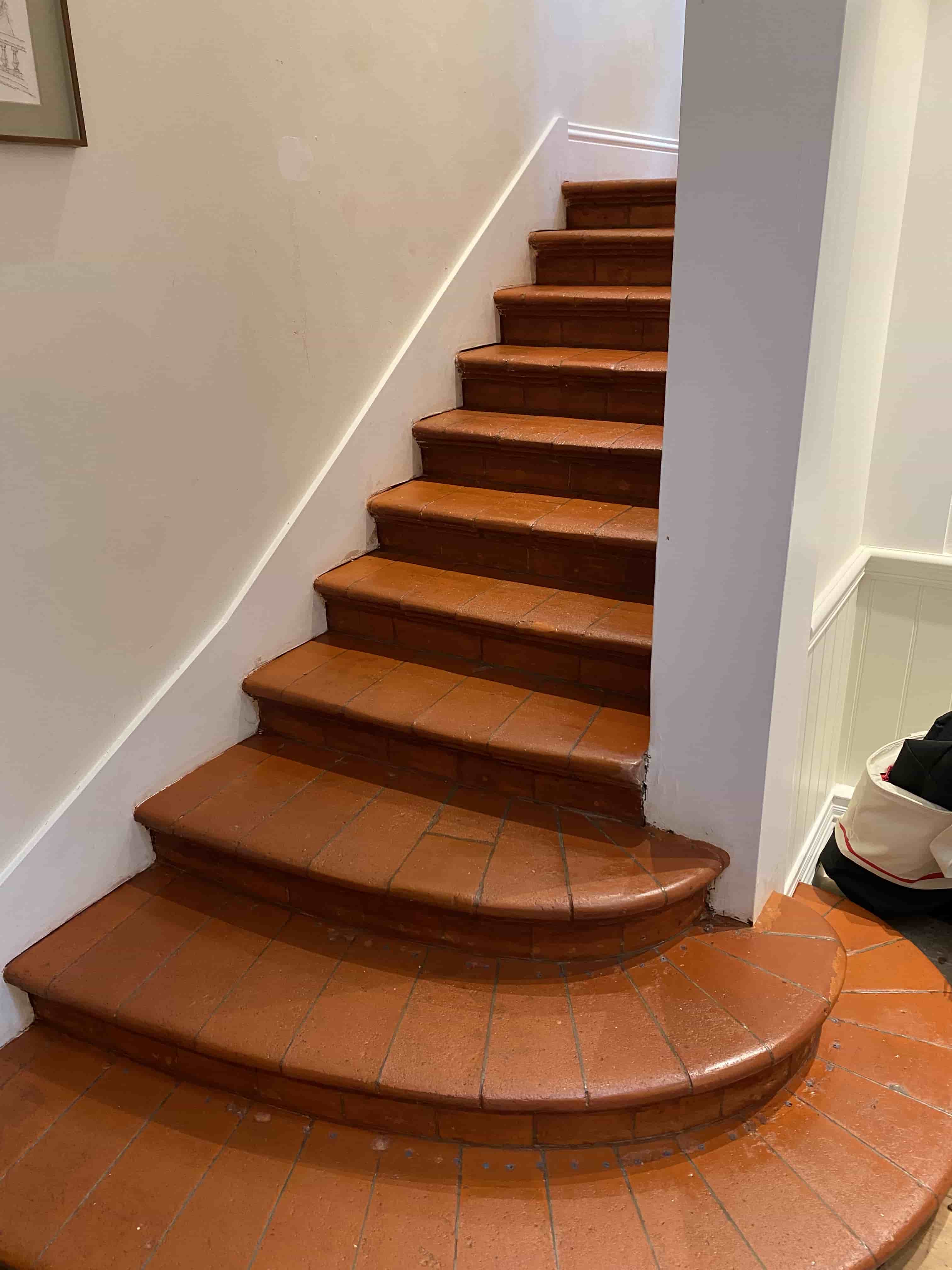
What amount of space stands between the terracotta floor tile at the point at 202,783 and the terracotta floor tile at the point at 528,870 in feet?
2.25

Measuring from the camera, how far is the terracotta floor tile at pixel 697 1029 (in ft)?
4.95

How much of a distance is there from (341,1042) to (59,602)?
1.02 m

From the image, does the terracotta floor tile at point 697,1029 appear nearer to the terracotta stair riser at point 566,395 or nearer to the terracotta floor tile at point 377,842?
the terracotta floor tile at point 377,842

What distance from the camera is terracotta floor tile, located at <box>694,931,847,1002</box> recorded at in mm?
1686

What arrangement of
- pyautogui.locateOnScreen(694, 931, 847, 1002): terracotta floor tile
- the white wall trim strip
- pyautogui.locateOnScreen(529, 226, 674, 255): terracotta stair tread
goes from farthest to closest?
the white wall trim strip < pyautogui.locateOnScreen(529, 226, 674, 255): terracotta stair tread < pyautogui.locateOnScreen(694, 931, 847, 1002): terracotta floor tile

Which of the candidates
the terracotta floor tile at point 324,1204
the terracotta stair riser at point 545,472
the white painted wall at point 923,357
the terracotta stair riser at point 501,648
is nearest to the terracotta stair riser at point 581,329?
the terracotta stair riser at point 545,472

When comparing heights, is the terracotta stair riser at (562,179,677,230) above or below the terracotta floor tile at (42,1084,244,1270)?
above

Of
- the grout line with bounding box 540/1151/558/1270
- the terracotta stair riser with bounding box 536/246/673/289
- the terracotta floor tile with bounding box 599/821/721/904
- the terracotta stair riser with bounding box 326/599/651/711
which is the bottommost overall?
the grout line with bounding box 540/1151/558/1270

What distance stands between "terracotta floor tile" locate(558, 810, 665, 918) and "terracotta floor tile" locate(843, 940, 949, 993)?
517 millimetres

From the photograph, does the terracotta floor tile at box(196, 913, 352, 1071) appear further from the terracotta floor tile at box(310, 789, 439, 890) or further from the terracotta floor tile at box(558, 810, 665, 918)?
the terracotta floor tile at box(558, 810, 665, 918)

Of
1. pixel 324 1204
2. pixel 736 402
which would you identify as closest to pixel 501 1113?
pixel 324 1204

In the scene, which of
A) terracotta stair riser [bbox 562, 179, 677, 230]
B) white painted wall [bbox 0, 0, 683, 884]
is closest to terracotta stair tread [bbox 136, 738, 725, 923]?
white painted wall [bbox 0, 0, 683, 884]

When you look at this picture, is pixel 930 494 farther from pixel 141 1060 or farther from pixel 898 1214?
pixel 141 1060

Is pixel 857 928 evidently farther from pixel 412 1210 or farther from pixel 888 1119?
pixel 412 1210
